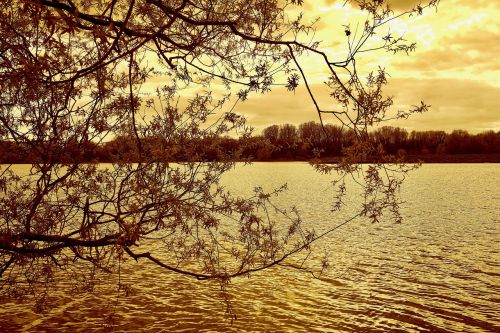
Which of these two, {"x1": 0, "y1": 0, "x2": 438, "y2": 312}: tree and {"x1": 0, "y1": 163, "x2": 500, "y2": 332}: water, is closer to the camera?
{"x1": 0, "y1": 0, "x2": 438, "y2": 312}: tree

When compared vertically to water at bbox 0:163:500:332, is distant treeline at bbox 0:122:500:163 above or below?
above

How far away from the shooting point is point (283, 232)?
21188mm

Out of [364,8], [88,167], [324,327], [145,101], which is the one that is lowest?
[324,327]

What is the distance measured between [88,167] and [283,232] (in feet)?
46.9

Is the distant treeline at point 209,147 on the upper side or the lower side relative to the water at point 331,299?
upper

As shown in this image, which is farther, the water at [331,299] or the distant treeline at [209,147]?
the water at [331,299]

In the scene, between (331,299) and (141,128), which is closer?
(141,128)

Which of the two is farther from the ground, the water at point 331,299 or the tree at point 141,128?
the tree at point 141,128

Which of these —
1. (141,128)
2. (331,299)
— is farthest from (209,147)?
(331,299)

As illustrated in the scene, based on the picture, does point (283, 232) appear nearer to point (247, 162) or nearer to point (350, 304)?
point (350, 304)

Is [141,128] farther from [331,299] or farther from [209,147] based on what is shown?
[331,299]

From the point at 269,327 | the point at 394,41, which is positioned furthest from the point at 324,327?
the point at 394,41

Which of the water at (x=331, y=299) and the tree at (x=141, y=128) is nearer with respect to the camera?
the tree at (x=141, y=128)

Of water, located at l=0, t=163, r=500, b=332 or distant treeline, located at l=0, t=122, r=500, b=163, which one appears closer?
distant treeline, located at l=0, t=122, r=500, b=163
